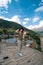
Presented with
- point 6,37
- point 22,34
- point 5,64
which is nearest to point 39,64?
point 5,64

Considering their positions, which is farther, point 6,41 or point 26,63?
point 6,41

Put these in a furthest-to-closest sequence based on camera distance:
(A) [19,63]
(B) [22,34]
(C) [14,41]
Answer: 1. (C) [14,41]
2. (B) [22,34]
3. (A) [19,63]

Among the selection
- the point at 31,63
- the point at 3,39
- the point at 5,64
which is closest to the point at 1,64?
the point at 5,64

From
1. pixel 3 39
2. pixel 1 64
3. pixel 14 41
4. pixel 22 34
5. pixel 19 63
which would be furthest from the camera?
pixel 3 39

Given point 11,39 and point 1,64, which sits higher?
point 11,39

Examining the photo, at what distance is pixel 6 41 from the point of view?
15133 millimetres

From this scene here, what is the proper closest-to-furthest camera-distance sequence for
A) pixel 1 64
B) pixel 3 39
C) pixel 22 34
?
pixel 1 64 < pixel 22 34 < pixel 3 39

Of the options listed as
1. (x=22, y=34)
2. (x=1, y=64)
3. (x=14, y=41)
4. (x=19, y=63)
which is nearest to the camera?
(x=1, y=64)

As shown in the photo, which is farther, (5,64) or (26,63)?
(26,63)

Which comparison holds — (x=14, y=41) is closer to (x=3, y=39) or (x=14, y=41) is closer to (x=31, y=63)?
(x=3, y=39)

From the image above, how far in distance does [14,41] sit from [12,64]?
24.7ft

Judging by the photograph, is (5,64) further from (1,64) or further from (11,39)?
(11,39)

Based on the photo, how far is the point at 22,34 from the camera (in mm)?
9266

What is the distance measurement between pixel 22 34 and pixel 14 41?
18.5 feet
